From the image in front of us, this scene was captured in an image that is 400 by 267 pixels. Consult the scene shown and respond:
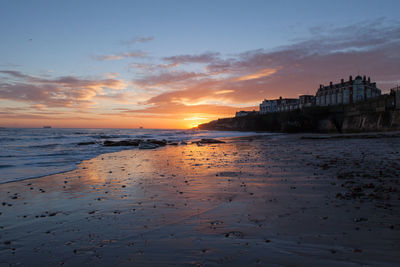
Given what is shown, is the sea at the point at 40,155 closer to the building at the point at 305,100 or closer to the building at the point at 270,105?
the building at the point at 305,100

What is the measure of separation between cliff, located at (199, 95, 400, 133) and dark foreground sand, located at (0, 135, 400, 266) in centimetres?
Answer: 3697

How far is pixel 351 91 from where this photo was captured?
78312 mm

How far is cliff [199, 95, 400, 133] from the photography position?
3666cm

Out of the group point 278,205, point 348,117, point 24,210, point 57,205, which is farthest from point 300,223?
point 348,117

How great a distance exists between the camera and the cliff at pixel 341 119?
120 ft

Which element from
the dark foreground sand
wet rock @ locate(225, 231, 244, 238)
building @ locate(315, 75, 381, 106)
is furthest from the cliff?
wet rock @ locate(225, 231, 244, 238)

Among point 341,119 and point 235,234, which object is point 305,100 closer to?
point 341,119

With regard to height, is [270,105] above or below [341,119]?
above

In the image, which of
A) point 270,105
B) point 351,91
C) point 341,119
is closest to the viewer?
point 341,119

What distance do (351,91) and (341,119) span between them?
34.6 m

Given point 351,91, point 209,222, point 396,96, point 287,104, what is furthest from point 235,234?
point 287,104

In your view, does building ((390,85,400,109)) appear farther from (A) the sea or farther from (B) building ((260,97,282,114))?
(B) building ((260,97,282,114))

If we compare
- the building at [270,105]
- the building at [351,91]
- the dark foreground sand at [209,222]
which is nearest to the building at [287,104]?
the building at [270,105]

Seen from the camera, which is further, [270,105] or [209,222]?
[270,105]
